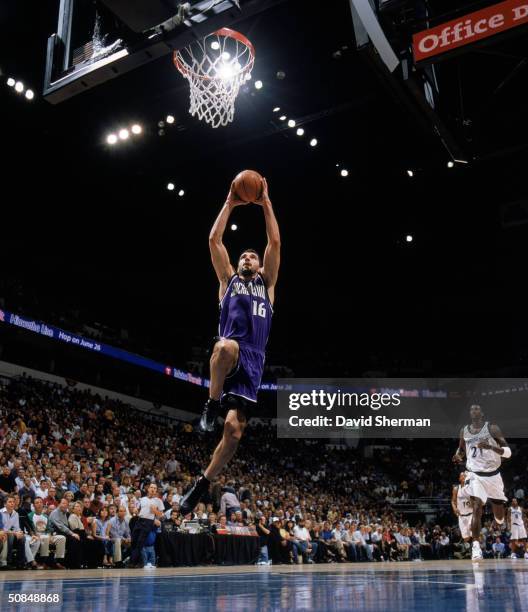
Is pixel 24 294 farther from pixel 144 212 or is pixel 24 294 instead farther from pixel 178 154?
pixel 178 154

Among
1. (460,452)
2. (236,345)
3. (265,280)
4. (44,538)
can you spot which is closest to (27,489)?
(44,538)

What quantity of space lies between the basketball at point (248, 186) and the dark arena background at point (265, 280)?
0.61ft

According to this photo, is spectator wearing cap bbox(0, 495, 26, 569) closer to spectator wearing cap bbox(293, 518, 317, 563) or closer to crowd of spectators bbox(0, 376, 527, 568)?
crowd of spectators bbox(0, 376, 527, 568)

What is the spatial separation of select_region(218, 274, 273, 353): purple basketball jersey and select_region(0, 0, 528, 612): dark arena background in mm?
116

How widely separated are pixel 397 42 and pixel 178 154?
11046 mm

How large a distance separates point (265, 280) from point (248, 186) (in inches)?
27.5

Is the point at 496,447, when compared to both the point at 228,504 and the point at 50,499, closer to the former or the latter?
the point at 50,499

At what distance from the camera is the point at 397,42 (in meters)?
6.11

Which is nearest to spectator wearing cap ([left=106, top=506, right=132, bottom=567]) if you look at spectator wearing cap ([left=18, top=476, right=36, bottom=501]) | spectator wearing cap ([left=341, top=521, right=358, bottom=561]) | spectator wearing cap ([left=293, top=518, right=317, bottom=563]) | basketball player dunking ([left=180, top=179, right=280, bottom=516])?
spectator wearing cap ([left=18, top=476, right=36, bottom=501])

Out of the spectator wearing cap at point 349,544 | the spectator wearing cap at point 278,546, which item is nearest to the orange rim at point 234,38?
the spectator wearing cap at point 278,546

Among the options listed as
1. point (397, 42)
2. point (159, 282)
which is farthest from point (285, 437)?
point (397, 42)

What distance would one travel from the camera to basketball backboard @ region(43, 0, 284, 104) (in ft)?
17.4

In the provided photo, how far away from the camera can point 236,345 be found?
4281mm

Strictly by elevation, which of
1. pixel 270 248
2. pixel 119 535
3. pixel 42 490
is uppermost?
pixel 270 248
